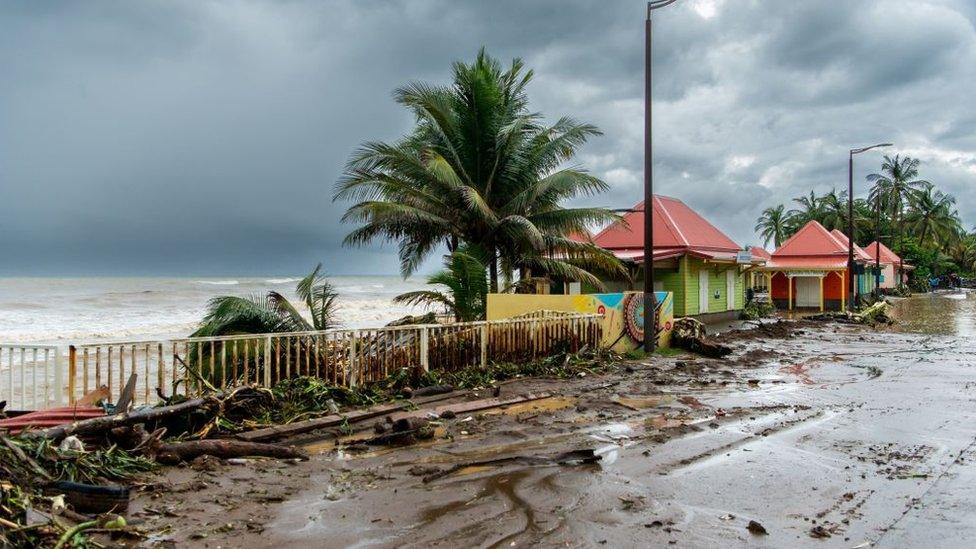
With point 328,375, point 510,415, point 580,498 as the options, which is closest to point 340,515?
point 580,498

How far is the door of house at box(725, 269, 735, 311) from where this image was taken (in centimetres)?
2817

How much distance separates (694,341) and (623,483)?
37.1 feet

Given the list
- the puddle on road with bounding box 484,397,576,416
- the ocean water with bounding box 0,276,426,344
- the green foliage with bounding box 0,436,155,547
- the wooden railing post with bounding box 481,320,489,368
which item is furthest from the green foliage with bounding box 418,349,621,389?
→ the ocean water with bounding box 0,276,426,344

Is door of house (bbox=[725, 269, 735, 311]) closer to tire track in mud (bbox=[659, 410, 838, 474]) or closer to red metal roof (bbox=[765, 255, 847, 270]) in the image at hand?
red metal roof (bbox=[765, 255, 847, 270])

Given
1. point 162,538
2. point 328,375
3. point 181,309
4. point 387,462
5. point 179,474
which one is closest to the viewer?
point 162,538

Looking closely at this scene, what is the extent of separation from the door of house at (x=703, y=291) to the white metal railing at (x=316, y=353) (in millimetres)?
13690

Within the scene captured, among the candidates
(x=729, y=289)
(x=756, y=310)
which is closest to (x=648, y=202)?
A: (x=729, y=289)

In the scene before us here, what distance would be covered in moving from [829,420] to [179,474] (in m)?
7.59

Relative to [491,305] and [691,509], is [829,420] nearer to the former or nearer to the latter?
[691,509]

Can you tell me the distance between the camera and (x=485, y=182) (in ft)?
60.3

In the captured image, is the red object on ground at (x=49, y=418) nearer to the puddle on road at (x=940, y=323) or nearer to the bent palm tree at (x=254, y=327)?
the bent palm tree at (x=254, y=327)

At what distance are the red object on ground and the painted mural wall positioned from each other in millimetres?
8161

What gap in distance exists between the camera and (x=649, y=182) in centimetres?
1518

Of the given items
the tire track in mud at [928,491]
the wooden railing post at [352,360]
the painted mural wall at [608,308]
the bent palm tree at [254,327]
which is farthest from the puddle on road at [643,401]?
the bent palm tree at [254,327]
